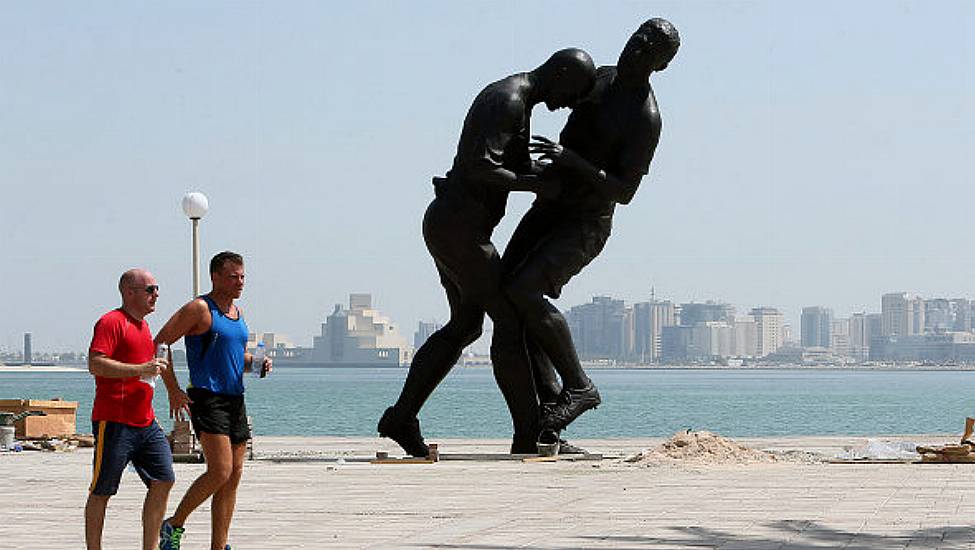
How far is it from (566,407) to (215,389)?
699cm

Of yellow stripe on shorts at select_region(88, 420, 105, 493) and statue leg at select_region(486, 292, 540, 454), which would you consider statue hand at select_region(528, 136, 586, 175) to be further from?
yellow stripe on shorts at select_region(88, 420, 105, 493)

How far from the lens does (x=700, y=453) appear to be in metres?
15.0

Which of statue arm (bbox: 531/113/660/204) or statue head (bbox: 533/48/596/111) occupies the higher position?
statue head (bbox: 533/48/596/111)

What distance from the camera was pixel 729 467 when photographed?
A: 14.2 meters

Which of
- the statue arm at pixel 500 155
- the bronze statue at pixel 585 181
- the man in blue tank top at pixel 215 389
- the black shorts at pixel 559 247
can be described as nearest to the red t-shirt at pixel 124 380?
the man in blue tank top at pixel 215 389

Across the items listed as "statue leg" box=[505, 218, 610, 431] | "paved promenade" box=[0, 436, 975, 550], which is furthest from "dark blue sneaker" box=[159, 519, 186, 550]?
"statue leg" box=[505, 218, 610, 431]

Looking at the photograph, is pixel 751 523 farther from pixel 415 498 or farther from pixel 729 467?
pixel 729 467

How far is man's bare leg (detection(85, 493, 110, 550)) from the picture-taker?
26.0 ft

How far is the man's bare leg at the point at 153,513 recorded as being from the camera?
317 inches

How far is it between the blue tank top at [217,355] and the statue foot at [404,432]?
6.83 metres

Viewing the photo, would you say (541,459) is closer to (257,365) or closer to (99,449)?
(257,365)

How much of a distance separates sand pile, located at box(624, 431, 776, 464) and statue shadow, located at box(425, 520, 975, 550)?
17.4 ft

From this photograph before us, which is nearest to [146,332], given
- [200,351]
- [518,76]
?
[200,351]

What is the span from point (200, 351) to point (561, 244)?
6737mm
